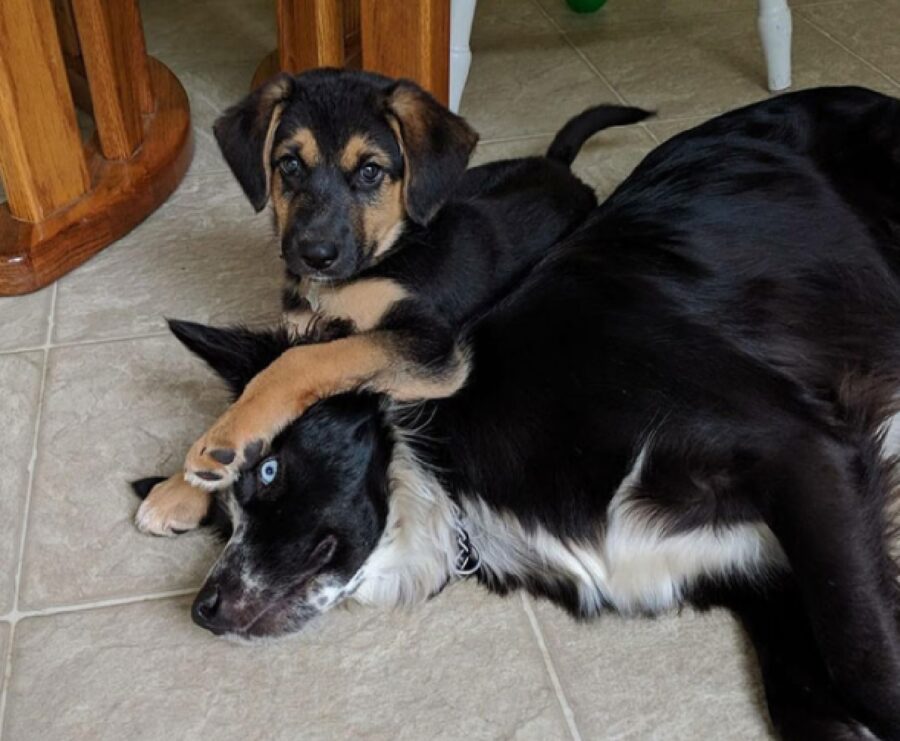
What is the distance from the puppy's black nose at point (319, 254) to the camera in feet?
5.27

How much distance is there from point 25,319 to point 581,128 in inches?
46.6

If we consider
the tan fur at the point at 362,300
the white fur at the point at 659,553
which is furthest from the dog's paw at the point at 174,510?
the white fur at the point at 659,553

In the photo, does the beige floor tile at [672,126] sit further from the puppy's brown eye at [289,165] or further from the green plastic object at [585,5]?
the puppy's brown eye at [289,165]

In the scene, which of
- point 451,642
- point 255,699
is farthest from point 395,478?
point 255,699

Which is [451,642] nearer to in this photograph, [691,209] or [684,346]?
[684,346]

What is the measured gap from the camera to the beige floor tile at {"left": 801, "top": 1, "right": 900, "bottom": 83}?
290cm

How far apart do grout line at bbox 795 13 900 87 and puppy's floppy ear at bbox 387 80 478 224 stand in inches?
62.9

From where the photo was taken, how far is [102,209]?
7.48ft

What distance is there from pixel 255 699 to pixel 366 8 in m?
1.35

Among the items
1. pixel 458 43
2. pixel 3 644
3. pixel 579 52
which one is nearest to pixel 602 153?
pixel 458 43

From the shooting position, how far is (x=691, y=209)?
161cm

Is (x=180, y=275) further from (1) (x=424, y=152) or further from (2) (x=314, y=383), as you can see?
(2) (x=314, y=383)

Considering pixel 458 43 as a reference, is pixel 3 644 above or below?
below

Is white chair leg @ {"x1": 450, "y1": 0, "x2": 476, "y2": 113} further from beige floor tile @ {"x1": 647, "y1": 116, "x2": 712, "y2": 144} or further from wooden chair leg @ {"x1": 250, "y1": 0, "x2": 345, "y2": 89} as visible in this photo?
beige floor tile @ {"x1": 647, "y1": 116, "x2": 712, "y2": 144}
